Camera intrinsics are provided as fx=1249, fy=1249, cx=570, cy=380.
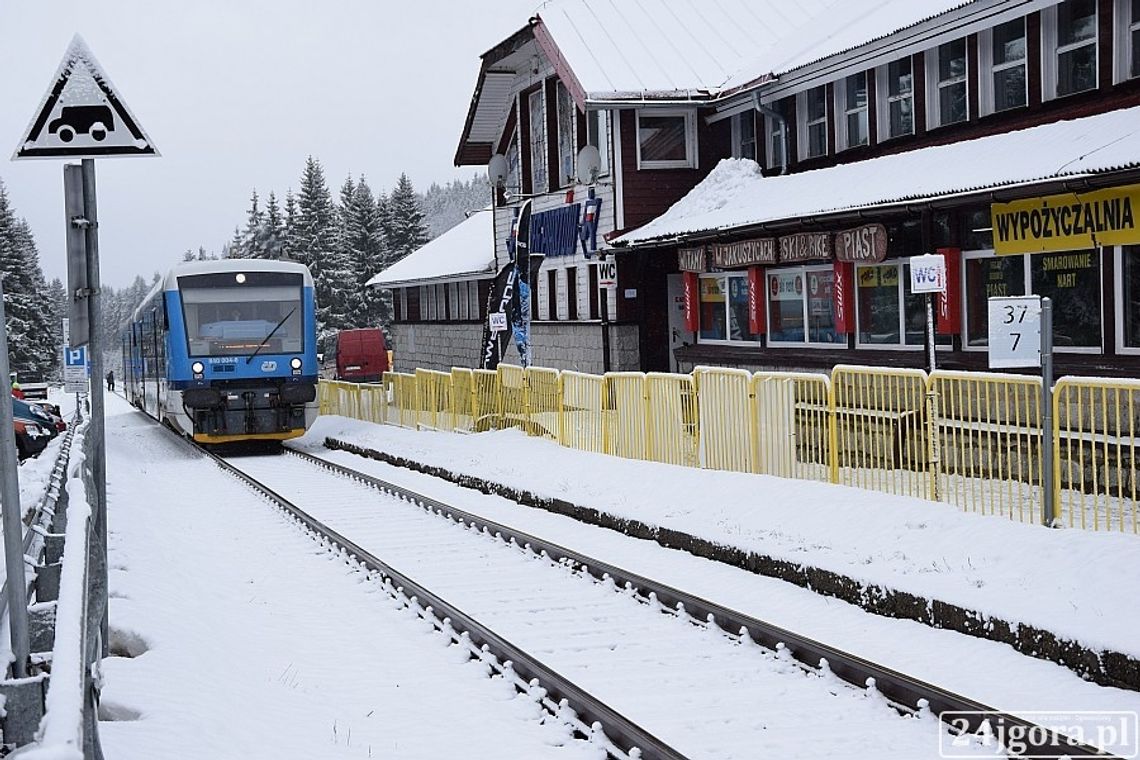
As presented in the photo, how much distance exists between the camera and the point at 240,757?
593 centimetres

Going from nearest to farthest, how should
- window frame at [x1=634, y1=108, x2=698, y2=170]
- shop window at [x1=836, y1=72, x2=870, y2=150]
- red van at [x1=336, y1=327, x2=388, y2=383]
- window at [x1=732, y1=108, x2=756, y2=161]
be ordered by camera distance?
shop window at [x1=836, y1=72, x2=870, y2=150] → window at [x1=732, y1=108, x2=756, y2=161] → window frame at [x1=634, y1=108, x2=698, y2=170] → red van at [x1=336, y1=327, x2=388, y2=383]

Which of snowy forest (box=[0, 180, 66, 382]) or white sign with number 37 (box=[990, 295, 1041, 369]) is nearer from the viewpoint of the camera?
white sign with number 37 (box=[990, 295, 1041, 369])

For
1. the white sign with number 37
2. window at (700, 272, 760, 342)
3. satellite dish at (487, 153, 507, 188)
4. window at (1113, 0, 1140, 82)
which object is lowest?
the white sign with number 37

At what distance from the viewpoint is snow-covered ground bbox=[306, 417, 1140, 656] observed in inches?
308

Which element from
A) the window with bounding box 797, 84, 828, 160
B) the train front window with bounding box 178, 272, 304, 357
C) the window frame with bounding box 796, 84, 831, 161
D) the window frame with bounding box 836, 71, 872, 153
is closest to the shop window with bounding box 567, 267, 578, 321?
the train front window with bounding box 178, 272, 304, 357

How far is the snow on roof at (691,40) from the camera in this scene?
23266mm

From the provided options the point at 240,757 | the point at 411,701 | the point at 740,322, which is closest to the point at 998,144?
the point at 740,322

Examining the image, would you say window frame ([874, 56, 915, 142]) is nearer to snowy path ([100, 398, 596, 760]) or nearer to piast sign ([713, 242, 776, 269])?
piast sign ([713, 242, 776, 269])

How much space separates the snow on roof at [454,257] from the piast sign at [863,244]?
16511mm

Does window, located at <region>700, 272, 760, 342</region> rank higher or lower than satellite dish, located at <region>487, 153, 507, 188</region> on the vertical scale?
lower

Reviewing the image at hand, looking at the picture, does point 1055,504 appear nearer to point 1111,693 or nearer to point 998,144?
point 1111,693

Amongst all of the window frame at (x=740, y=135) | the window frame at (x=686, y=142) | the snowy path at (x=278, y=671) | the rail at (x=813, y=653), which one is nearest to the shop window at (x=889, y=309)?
the window frame at (x=740, y=135)

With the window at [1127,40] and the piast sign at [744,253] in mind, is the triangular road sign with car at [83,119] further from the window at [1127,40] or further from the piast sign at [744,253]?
the piast sign at [744,253]

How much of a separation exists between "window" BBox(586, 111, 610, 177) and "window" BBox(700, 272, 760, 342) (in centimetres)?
361
